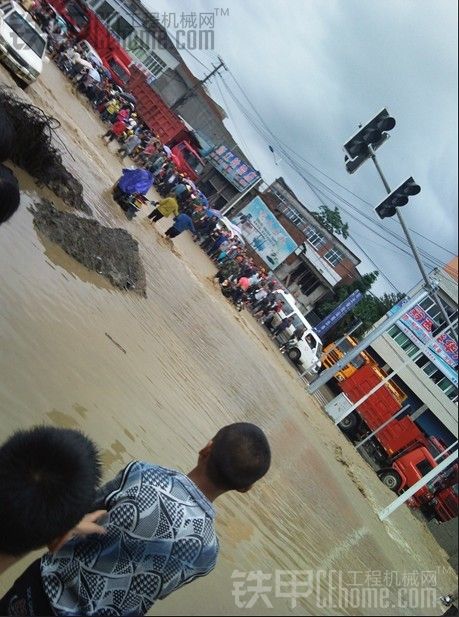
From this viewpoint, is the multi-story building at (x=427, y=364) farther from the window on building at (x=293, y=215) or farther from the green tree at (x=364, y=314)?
the window on building at (x=293, y=215)

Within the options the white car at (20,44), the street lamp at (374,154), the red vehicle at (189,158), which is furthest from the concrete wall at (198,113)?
the street lamp at (374,154)

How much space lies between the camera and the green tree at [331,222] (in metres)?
53.8

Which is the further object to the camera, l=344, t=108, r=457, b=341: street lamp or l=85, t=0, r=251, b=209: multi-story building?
l=85, t=0, r=251, b=209: multi-story building

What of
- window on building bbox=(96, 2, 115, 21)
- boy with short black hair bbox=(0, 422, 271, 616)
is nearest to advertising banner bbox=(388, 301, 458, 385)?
window on building bbox=(96, 2, 115, 21)

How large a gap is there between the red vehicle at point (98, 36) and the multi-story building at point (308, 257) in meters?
17.1

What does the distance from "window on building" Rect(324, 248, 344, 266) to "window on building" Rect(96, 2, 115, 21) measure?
24.9 m

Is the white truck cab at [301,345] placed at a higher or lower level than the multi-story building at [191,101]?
lower

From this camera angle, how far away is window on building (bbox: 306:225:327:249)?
52.6 m

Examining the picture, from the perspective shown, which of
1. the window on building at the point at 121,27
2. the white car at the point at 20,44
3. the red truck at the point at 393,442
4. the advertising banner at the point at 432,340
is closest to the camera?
the white car at the point at 20,44

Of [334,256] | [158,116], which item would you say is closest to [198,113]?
[158,116]

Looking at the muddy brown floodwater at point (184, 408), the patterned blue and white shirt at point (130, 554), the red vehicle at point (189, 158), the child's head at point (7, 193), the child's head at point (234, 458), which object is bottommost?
the muddy brown floodwater at point (184, 408)

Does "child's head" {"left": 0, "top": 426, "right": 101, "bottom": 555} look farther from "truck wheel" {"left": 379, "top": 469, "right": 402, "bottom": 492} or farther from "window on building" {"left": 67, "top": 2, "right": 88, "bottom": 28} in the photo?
"window on building" {"left": 67, "top": 2, "right": 88, "bottom": 28}

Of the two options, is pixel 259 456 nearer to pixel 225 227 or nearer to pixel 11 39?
pixel 11 39

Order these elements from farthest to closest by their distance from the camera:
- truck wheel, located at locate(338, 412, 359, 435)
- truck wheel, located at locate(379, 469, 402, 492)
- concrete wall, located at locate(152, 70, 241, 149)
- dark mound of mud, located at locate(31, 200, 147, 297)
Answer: concrete wall, located at locate(152, 70, 241, 149)
truck wheel, located at locate(338, 412, 359, 435)
truck wheel, located at locate(379, 469, 402, 492)
dark mound of mud, located at locate(31, 200, 147, 297)
